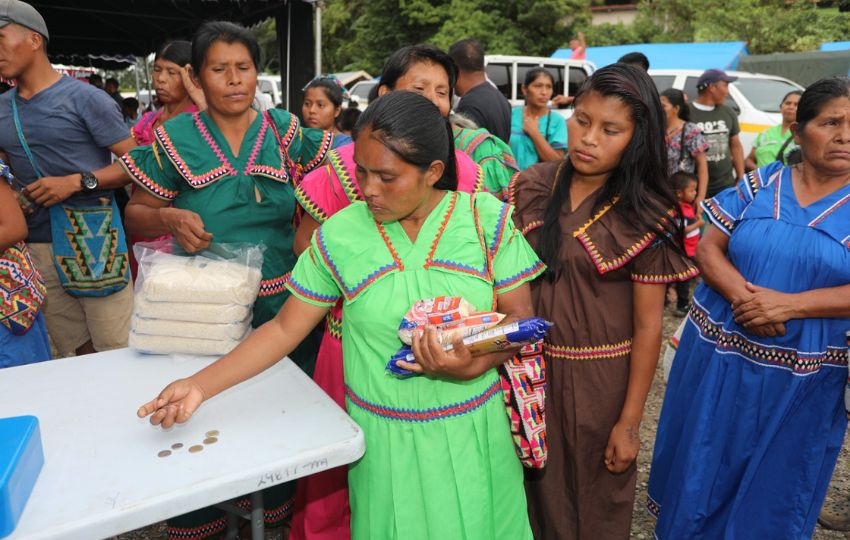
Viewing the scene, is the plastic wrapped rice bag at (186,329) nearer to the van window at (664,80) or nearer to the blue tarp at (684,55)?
the van window at (664,80)

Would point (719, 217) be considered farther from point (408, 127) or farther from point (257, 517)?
point (257, 517)

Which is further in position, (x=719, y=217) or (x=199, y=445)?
(x=719, y=217)

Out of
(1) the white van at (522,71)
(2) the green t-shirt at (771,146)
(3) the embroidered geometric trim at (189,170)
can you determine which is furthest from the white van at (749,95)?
(3) the embroidered geometric trim at (189,170)

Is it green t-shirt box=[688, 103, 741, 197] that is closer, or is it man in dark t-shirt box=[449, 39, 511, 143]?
man in dark t-shirt box=[449, 39, 511, 143]

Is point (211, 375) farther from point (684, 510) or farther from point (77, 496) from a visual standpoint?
point (684, 510)

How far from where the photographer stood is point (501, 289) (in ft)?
5.13

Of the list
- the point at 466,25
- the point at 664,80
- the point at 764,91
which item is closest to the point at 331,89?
the point at 664,80

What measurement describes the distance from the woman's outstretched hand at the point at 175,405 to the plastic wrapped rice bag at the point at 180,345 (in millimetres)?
352

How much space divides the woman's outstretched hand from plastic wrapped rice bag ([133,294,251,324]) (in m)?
0.34

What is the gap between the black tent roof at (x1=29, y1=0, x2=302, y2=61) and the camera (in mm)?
7289

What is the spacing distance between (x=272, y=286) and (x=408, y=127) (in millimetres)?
975

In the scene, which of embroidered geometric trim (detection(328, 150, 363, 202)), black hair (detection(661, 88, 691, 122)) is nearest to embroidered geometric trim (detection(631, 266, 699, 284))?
embroidered geometric trim (detection(328, 150, 363, 202))

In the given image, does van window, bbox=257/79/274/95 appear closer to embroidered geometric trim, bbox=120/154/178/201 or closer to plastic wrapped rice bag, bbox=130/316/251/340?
embroidered geometric trim, bbox=120/154/178/201

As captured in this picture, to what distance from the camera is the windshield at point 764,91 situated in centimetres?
926
